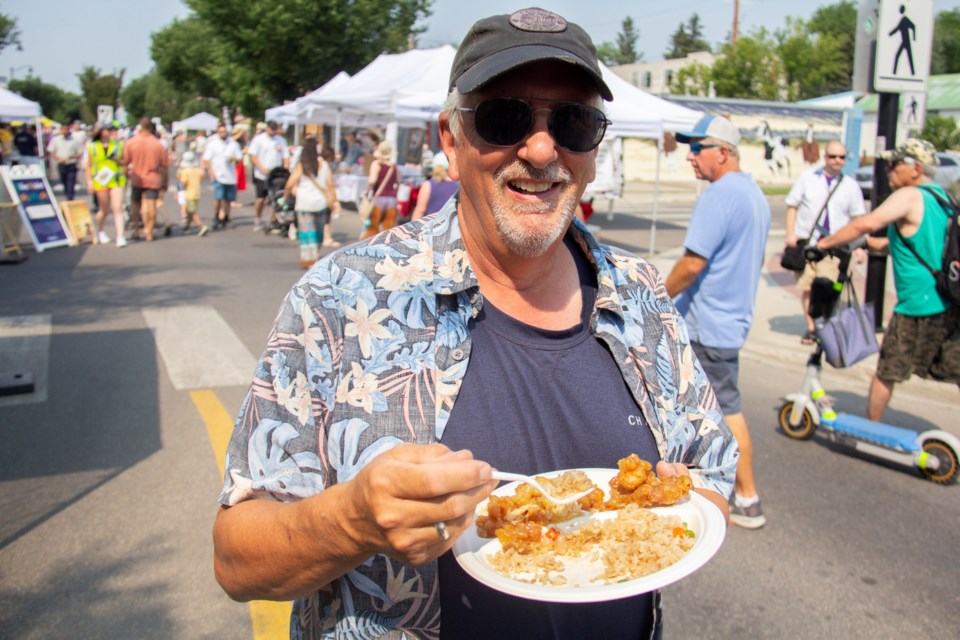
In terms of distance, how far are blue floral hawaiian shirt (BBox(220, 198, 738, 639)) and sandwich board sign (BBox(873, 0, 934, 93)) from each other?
811cm

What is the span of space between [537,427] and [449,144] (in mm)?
722

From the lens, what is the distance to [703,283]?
15.9ft

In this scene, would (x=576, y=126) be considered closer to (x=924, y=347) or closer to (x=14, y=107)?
(x=924, y=347)

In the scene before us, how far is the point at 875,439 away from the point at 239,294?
783cm

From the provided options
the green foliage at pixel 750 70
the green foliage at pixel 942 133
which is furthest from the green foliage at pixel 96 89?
the green foliage at pixel 942 133

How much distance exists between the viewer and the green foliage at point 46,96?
301 feet

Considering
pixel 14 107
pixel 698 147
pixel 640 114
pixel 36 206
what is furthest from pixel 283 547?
pixel 14 107

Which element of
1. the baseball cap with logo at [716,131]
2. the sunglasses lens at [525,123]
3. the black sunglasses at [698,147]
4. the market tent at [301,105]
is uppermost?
the market tent at [301,105]

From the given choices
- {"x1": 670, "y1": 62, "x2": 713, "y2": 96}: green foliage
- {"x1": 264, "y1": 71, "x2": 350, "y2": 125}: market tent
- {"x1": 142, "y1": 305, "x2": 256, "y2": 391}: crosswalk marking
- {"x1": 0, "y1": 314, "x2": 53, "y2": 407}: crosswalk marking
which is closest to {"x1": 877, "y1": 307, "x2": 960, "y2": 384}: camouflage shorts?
{"x1": 142, "y1": 305, "x2": 256, "y2": 391}: crosswalk marking

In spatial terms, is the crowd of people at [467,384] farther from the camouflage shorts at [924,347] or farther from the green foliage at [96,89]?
the green foliage at [96,89]

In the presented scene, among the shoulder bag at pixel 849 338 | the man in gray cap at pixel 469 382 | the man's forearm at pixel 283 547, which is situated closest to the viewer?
the man's forearm at pixel 283 547

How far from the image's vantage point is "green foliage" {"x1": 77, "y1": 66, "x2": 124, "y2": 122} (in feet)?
325

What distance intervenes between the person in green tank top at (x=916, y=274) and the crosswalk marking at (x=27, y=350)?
244 inches

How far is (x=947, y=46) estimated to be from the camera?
74438 millimetres
